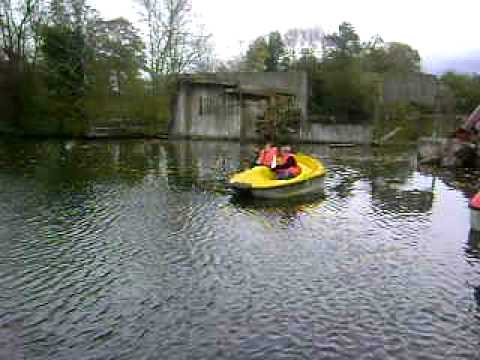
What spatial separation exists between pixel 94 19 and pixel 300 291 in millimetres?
38560

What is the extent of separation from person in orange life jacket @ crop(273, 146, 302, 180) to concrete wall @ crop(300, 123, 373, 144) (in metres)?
21.6

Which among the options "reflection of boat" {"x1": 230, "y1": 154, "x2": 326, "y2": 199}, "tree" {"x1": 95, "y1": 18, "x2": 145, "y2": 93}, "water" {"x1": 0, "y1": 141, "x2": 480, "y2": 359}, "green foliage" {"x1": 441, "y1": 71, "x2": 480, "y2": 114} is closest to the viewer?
"water" {"x1": 0, "y1": 141, "x2": 480, "y2": 359}

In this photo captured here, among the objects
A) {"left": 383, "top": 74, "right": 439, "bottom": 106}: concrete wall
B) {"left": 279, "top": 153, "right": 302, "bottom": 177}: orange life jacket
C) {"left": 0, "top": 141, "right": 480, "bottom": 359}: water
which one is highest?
{"left": 383, "top": 74, "right": 439, "bottom": 106}: concrete wall

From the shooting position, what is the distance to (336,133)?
126 ft

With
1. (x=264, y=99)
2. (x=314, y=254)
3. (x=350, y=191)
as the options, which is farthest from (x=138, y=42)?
(x=314, y=254)

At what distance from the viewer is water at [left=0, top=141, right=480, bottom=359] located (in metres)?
6.63

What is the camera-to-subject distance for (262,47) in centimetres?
5794

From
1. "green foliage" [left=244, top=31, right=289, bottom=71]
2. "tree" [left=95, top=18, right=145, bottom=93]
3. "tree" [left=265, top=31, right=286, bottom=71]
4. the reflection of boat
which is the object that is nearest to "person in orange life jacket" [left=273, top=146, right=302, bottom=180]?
the reflection of boat

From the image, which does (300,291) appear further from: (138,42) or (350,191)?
(138,42)

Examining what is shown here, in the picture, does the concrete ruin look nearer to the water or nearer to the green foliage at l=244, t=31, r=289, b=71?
the green foliage at l=244, t=31, r=289, b=71

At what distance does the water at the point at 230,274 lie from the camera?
21.8ft

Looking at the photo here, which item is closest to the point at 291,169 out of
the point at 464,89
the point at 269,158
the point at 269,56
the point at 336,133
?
the point at 269,158

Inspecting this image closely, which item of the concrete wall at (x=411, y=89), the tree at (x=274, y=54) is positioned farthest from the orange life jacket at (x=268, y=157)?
the tree at (x=274, y=54)

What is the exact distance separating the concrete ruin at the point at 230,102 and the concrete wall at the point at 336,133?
802mm
